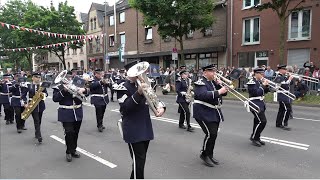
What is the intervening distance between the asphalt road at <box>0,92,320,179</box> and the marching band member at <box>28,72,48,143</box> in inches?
14.1

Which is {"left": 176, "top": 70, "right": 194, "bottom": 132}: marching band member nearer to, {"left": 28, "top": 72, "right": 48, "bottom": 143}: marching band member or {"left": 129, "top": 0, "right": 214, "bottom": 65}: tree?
{"left": 28, "top": 72, "right": 48, "bottom": 143}: marching band member

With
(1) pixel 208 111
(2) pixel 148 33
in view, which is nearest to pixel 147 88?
(1) pixel 208 111

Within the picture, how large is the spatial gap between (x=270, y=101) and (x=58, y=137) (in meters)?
10.7

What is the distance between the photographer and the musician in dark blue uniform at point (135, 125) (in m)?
4.27

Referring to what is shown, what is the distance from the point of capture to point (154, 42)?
3412cm

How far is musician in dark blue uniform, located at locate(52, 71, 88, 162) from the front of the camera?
21.1 feet

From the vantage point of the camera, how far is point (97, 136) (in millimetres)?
8641

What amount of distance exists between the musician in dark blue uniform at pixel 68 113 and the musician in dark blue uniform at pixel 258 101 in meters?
3.79

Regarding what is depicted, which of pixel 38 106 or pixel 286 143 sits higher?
pixel 38 106

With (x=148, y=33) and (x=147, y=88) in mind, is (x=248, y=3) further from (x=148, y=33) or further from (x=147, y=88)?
(x=147, y=88)

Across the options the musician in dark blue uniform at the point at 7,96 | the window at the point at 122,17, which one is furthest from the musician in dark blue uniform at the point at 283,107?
the window at the point at 122,17

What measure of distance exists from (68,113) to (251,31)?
2137 cm

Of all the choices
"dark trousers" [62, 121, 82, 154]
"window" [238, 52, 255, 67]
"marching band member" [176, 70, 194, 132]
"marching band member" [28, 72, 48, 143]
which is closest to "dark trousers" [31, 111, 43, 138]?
"marching band member" [28, 72, 48, 143]

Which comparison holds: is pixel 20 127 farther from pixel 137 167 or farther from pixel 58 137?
pixel 137 167
